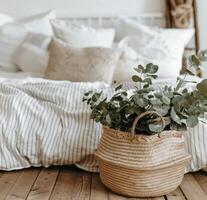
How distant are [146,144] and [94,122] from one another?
17.3 inches

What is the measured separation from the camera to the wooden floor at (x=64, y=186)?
6.64ft

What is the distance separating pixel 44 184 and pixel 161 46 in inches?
63.4

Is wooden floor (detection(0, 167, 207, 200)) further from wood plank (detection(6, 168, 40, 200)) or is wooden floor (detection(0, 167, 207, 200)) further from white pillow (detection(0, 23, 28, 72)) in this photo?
white pillow (detection(0, 23, 28, 72))

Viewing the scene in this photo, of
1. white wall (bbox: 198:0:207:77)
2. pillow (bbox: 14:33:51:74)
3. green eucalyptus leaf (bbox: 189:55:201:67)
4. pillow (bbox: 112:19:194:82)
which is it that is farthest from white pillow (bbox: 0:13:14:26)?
green eucalyptus leaf (bbox: 189:55:201:67)

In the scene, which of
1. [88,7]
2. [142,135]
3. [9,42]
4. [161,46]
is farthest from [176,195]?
[88,7]

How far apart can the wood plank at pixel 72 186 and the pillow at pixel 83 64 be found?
0.79 m

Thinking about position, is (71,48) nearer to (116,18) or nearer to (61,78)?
(61,78)

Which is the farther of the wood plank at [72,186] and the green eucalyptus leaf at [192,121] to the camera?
the wood plank at [72,186]

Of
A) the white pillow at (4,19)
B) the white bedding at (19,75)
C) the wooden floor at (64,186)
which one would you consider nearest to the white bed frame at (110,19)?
the white pillow at (4,19)

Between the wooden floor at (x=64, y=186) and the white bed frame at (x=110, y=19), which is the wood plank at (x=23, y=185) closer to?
the wooden floor at (x=64, y=186)

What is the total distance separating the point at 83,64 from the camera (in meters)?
2.97

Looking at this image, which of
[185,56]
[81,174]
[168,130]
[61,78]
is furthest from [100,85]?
[185,56]

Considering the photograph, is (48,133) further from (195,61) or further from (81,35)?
(81,35)

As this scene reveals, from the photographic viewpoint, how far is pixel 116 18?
3.81m
